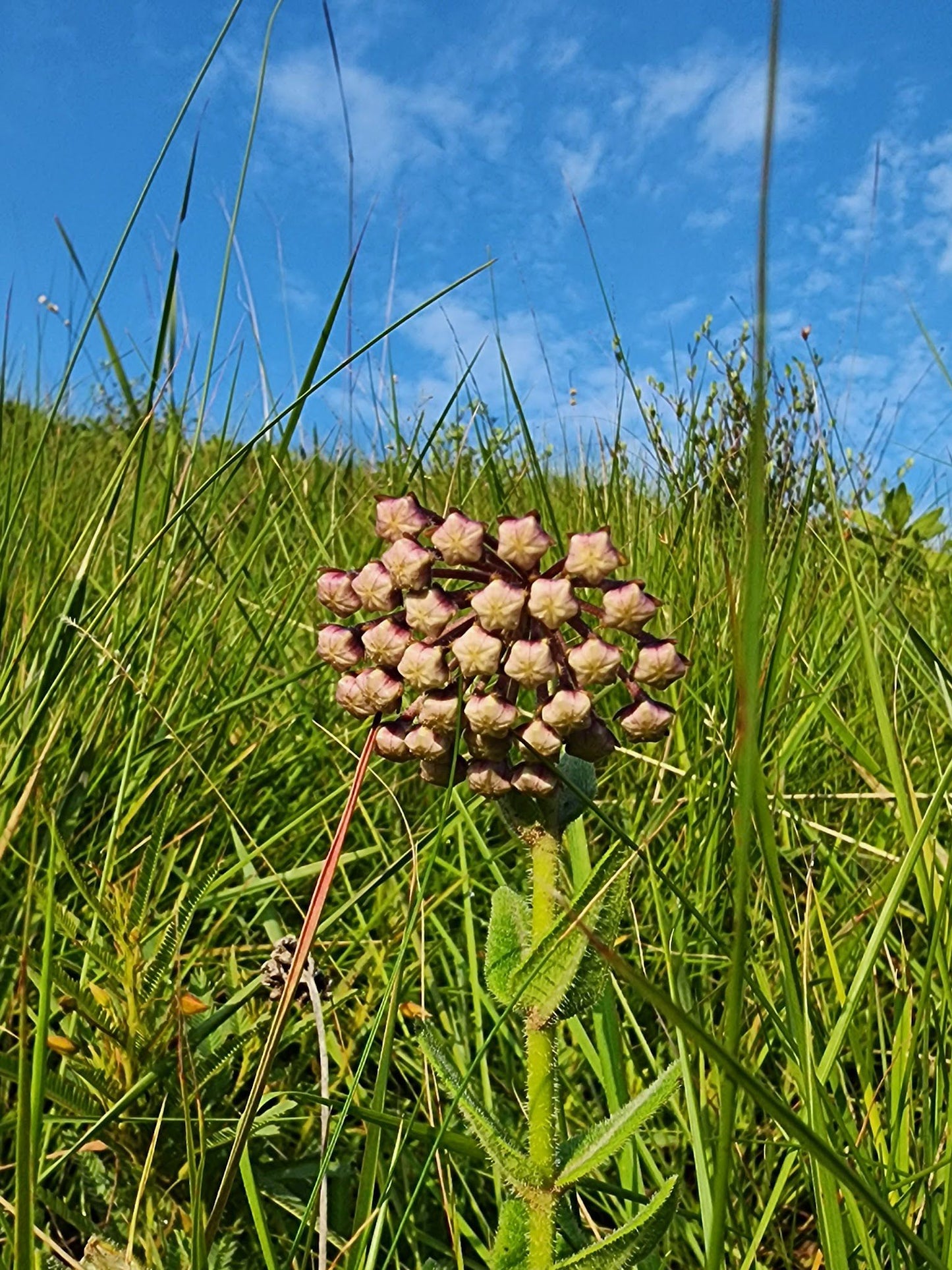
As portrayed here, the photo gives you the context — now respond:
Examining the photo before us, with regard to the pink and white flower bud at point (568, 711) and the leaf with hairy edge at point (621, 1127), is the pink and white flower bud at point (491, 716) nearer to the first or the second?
the pink and white flower bud at point (568, 711)

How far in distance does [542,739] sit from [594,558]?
6.0 inches

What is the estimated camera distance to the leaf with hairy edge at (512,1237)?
858 millimetres

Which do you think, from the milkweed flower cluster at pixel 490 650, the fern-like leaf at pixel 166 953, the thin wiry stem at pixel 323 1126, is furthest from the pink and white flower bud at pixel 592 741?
the fern-like leaf at pixel 166 953

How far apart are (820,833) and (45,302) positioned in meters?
2.85

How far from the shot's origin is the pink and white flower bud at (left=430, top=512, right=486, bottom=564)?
33.7 inches

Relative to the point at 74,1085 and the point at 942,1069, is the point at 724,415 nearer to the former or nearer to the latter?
the point at 942,1069

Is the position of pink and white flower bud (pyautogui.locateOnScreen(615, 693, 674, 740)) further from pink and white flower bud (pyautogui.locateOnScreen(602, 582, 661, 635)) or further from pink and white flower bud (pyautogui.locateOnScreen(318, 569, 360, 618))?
pink and white flower bud (pyautogui.locateOnScreen(318, 569, 360, 618))

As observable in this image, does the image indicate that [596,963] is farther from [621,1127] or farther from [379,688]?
[379,688]

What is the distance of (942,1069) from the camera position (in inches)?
39.9

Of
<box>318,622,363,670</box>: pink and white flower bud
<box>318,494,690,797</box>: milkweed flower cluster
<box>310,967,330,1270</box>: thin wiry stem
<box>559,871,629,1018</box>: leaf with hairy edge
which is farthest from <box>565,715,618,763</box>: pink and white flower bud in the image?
<box>310,967,330,1270</box>: thin wiry stem

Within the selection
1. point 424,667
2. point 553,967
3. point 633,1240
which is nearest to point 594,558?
point 424,667

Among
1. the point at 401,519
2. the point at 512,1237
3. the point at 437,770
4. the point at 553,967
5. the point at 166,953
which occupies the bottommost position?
the point at 512,1237

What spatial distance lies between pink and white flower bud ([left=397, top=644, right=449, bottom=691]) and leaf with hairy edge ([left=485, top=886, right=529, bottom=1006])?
188mm

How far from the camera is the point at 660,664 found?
88 cm
